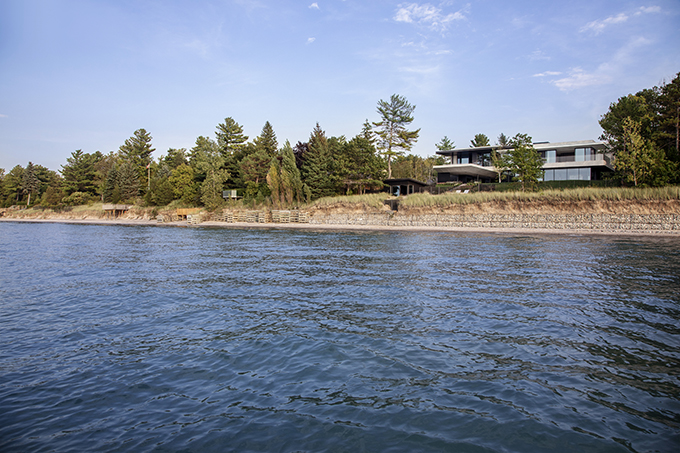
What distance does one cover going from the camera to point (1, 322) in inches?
297

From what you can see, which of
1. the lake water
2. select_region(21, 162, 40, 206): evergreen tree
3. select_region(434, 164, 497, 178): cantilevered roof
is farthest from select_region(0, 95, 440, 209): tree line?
the lake water

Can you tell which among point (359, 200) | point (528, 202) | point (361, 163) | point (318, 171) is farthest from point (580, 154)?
point (318, 171)

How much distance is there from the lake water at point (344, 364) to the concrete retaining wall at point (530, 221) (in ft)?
63.1

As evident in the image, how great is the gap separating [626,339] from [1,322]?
11.7m

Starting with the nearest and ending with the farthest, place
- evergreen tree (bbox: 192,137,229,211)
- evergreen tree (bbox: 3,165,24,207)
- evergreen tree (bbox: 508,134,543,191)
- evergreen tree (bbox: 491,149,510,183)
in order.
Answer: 1. evergreen tree (bbox: 508,134,543,191)
2. evergreen tree (bbox: 491,149,510,183)
3. evergreen tree (bbox: 192,137,229,211)
4. evergreen tree (bbox: 3,165,24,207)

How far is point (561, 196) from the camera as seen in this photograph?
30766 millimetres

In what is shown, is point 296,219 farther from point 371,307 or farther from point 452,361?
point 452,361

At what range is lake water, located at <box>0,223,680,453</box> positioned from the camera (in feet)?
12.6

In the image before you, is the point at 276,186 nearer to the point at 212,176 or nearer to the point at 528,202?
the point at 212,176

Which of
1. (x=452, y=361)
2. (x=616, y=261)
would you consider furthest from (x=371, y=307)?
(x=616, y=261)

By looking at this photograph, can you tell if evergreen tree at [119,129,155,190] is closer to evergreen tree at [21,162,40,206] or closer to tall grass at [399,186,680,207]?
evergreen tree at [21,162,40,206]

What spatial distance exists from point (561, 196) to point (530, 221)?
324cm

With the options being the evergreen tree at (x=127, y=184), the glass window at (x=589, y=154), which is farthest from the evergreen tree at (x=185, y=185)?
the glass window at (x=589, y=154)

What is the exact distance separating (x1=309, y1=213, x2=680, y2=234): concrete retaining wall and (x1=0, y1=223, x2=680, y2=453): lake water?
19237mm
